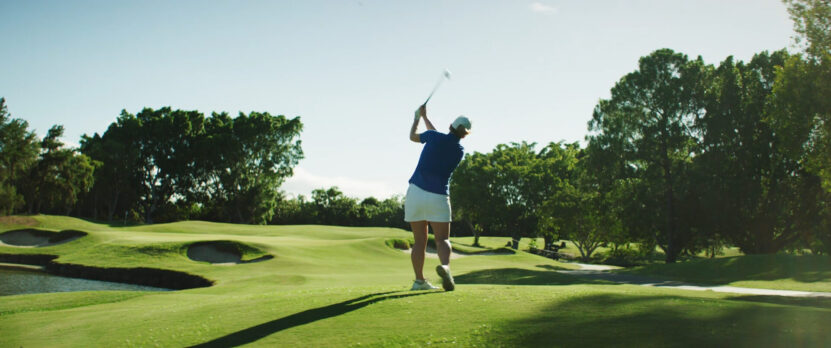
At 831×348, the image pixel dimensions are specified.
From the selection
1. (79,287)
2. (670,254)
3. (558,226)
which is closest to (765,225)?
(670,254)

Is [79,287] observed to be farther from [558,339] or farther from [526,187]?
[526,187]

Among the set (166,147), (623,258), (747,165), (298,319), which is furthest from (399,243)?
(166,147)

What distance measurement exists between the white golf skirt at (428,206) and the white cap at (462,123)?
1016 millimetres

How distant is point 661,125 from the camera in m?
38.3

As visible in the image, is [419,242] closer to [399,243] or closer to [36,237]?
[399,243]

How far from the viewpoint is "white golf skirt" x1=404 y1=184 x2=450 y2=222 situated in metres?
7.35

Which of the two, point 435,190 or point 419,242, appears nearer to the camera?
point 435,190

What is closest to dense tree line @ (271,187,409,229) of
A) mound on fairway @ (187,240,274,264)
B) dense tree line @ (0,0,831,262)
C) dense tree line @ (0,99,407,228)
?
dense tree line @ (0,0,831,262)

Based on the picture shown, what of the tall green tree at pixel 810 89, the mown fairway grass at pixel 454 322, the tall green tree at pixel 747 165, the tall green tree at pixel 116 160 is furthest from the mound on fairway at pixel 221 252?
the tall green tree at pixel 116 160

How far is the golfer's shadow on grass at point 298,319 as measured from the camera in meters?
5.79

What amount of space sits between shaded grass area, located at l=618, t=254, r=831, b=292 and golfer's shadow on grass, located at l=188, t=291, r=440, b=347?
18.2 metres

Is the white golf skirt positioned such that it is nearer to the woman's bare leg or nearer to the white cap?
the woman's bare leg

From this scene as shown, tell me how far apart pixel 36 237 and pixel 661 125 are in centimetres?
4392

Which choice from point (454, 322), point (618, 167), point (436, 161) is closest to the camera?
point (454, 322)
